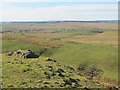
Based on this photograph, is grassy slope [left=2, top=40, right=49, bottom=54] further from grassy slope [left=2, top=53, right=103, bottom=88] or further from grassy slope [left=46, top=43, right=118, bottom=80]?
grassy slope [left=2, top=53, right=103, bottom=88]

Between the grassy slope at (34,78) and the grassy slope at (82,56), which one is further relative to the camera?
the grassy slope at (82,56)

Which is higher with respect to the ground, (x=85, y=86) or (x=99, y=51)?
(x=99, y=51)

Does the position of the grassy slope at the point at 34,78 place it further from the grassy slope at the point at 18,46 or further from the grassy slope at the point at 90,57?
the grassy slope at the point at 18,46

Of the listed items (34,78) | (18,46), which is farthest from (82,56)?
(34,78)

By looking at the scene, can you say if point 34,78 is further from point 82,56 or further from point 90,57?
point 82,56

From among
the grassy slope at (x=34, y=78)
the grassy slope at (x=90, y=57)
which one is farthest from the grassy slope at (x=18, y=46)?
the grassy slope at (x=34, y=78)

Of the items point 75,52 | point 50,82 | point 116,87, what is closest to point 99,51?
point 75,52

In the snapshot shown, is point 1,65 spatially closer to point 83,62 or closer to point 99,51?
point 83,62

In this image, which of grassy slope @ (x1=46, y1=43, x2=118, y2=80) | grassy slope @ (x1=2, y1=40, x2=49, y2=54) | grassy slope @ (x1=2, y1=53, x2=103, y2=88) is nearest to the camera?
grassy slope @ (x1=2, y1=53, x2=103, y2=88)

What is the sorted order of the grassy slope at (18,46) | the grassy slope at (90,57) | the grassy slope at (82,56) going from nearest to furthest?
1. the grassy slope at (90,57)
2. the grassy slope at (82,56)
3. the grassy slope at (18,46)

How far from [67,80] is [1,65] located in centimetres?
2239

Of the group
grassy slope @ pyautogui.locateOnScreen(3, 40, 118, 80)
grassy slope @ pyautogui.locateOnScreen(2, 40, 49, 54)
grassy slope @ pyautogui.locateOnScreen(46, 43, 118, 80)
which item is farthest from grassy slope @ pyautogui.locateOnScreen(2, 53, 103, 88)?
grassy slope @ pyautogui.locateOnScreen(2, 40, 49, 54)

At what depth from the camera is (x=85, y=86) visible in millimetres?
46250

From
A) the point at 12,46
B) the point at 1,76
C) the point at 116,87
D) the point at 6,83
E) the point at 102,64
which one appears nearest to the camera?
the point at 6,83
